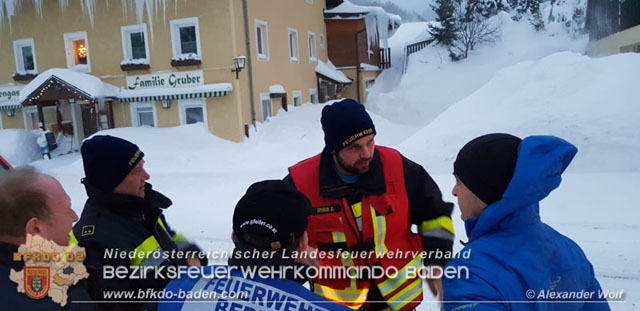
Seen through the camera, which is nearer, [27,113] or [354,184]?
[354,184]

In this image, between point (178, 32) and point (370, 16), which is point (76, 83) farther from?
point (370, 16)

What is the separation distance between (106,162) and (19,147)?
625 inches

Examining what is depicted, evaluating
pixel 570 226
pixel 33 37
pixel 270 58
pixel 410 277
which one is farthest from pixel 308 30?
pixel 410 277

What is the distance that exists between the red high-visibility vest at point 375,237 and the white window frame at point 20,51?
17.4 meters

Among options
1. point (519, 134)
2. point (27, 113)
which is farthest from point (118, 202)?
point (27, 113)

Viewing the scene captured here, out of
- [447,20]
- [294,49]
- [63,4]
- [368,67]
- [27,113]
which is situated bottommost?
[27,113]

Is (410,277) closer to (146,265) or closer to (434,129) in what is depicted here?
(146,265)

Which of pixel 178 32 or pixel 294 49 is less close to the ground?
pixel 178 32

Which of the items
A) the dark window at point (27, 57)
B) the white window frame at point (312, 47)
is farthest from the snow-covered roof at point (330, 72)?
the dark window at point (27, 57)

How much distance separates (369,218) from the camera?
2.58 meters

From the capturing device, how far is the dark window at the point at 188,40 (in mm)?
14523

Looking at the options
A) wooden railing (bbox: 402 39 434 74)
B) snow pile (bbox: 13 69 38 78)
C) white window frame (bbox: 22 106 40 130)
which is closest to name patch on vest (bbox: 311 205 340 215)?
snow pile (bbox: 13 69 38 78)

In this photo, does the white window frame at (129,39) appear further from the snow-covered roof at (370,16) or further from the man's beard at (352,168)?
the man's beard at (352,168)

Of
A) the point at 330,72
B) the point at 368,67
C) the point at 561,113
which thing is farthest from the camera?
the point at 368,67
